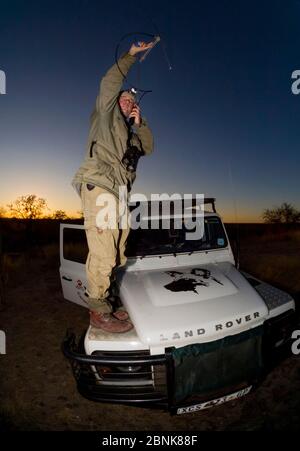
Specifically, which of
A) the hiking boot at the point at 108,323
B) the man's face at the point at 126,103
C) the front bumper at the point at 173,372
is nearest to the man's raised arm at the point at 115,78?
the man's face at the point at 126,103

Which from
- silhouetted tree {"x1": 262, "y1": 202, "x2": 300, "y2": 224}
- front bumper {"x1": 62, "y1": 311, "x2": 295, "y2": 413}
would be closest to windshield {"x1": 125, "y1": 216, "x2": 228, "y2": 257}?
front bumper {"x1": 62, "y1": 311, "x2": 295, "y2": 413}

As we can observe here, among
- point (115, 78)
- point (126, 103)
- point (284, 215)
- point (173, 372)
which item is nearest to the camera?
point (173, 372)

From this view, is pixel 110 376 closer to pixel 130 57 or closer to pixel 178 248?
pixel 178 248

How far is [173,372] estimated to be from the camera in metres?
2.28

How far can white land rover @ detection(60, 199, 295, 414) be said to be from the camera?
2312 mm

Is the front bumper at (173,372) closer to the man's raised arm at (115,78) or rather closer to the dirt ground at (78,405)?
the dirt ground at (78,405)

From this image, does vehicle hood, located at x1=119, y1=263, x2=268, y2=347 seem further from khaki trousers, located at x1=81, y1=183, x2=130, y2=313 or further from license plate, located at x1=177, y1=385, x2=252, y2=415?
license plate, located at x1=177, y1=385, x2=252, y2=415

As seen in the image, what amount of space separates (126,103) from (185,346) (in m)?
2.31

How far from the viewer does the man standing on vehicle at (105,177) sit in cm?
255

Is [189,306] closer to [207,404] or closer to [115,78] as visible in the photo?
[207,404]

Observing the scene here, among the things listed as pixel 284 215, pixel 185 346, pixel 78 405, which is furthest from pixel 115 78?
pixel 284 215

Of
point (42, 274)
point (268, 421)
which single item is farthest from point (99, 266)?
point (42, 274)

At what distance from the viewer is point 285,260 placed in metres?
9.62

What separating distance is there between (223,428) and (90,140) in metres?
2.98
